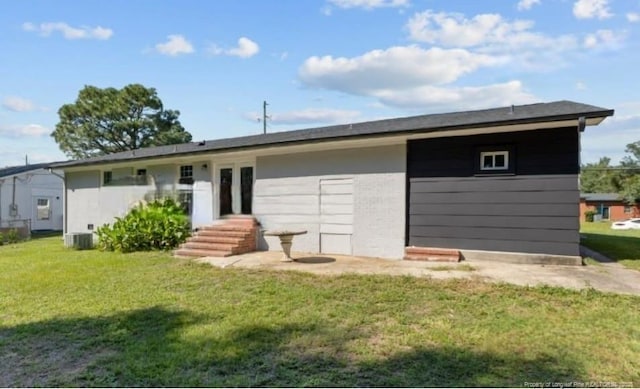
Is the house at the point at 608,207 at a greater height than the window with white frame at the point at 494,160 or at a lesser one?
lesser

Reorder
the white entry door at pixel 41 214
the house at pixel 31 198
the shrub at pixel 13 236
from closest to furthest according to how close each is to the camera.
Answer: the shrub at pixel 13 236
the house at pixel 31 198
the white entry door at pixel 41 214

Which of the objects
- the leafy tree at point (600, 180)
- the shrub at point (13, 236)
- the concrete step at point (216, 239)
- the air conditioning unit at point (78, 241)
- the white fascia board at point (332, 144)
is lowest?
the shrub at point (13, 236)

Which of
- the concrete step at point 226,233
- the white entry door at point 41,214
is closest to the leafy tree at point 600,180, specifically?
the concrete step at point 226,233

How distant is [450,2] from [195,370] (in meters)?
9.81

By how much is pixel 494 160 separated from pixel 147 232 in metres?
9.14

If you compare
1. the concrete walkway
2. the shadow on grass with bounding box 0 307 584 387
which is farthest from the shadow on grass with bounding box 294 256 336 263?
the shadow on grass with bounding box 0 307 584 387

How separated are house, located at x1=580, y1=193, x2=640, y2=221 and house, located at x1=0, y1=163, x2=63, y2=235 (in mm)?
44480

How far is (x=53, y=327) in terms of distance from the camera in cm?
468

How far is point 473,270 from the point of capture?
712cm

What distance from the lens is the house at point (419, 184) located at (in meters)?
7.47

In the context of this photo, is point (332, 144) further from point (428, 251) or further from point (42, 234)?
point (42, 234)

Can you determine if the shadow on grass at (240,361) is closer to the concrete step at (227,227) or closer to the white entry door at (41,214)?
the concrete step at (227,227)

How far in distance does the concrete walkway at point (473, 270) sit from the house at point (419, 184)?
1.72 feet

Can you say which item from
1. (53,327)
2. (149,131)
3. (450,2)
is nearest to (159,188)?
(53,327)
